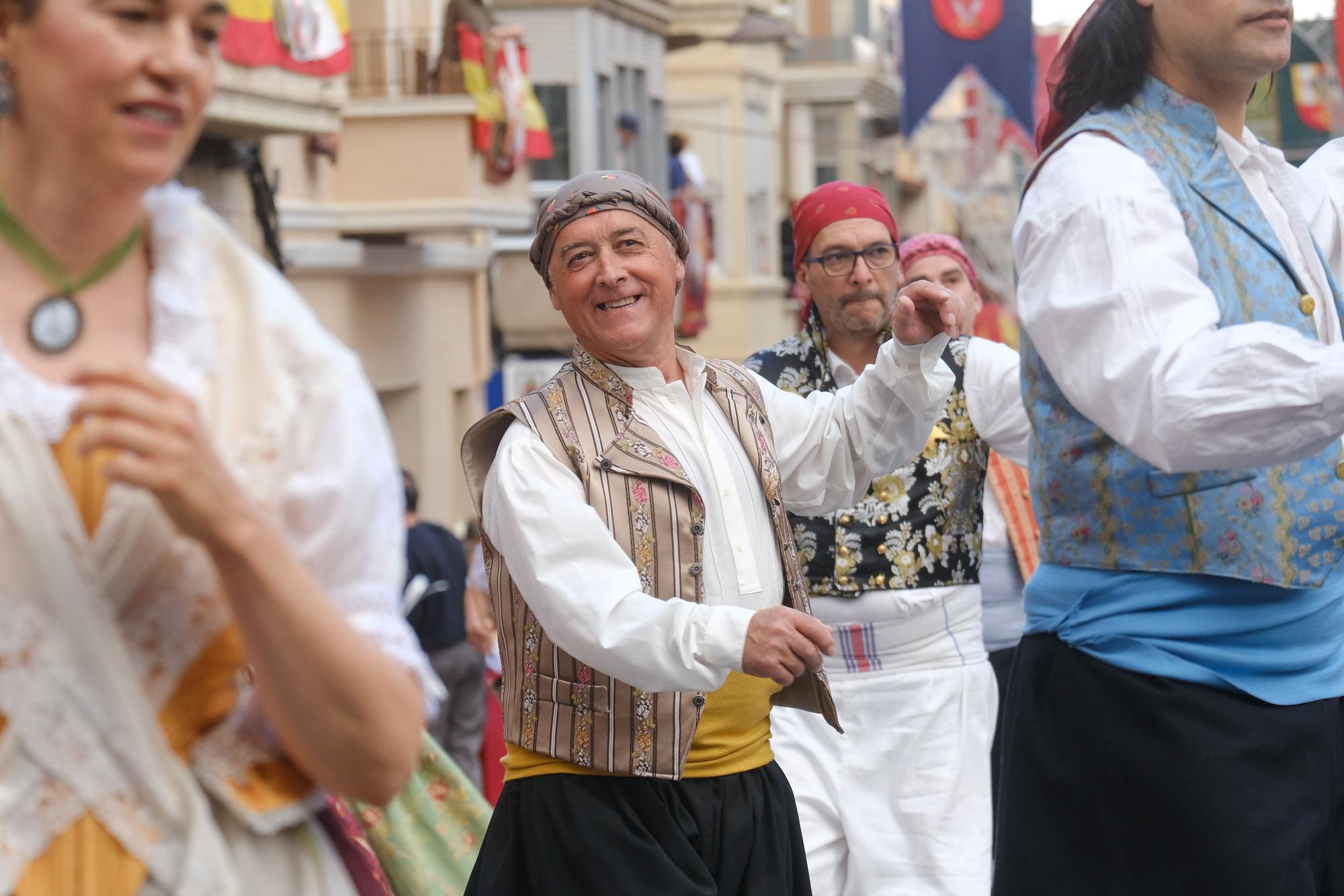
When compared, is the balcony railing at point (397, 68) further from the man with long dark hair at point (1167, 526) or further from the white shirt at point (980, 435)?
the man with long dark hair at point (1167, 526)

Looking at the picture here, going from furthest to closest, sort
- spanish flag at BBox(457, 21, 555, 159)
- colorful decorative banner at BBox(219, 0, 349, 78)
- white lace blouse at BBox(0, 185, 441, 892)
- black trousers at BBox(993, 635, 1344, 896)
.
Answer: spanish flag at BBox(457, 21, 555, 159) < colorful decorative banner at BBox(219, 0, 349, 78) < black trousers at BBox(993, 635, 1344, 896) < white lace blouse at BBox(0, 185, 441, 892)

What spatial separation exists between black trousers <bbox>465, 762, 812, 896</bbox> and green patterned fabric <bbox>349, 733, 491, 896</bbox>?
265 millimetres

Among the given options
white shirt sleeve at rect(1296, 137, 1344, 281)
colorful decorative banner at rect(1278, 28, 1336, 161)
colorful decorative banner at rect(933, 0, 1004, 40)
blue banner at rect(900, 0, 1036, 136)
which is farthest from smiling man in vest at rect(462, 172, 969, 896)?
colorful decorative banner at rect(1278, 28, 1336, 161)

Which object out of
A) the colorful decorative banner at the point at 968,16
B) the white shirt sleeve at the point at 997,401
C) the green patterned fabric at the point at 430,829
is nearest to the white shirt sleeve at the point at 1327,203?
the white shirt sleeve at the point at 997,401

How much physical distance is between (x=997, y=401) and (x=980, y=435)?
4.2 inches

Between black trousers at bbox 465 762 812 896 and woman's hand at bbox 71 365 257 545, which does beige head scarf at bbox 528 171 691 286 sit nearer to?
black trousers at bbox 465 762 812 896

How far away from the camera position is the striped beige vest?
3.85 m

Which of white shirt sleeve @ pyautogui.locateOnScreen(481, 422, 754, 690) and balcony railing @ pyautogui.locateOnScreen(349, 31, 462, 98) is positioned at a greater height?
balcony railing @ pyautogui.locateOnScreen(349, 31, 462, 98)

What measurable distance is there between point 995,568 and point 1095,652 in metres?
2.91

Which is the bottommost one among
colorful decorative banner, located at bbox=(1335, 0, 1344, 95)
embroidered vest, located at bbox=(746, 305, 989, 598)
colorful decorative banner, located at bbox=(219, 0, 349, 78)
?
embroidered vest, located at bbox=(746, 305, 989, 598)

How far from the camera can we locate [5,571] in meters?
1.96

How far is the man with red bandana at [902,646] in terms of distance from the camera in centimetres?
534

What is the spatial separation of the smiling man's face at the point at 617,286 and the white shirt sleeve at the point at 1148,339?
3.11 feet

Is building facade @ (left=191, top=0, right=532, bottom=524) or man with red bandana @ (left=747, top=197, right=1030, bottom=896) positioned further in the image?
building facade @ (left=191, top=0, right=532, bottom=524)
